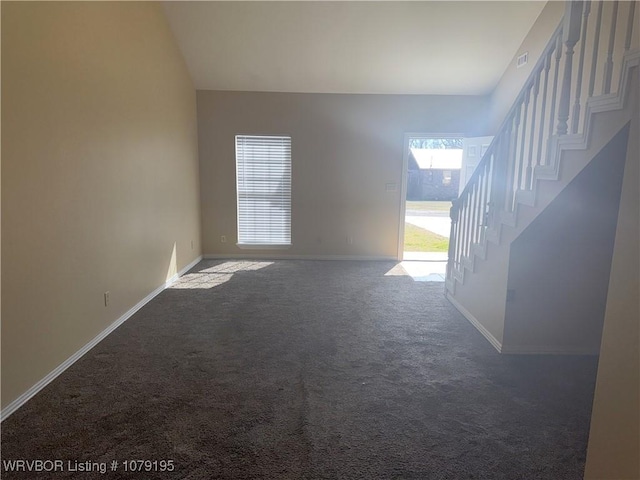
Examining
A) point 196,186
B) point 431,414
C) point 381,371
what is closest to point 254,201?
point 196,186

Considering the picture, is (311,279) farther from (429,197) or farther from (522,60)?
(429,197)

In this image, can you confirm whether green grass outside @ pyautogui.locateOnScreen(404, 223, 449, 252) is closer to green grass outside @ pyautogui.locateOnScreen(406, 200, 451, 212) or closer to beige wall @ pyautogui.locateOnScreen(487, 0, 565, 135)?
beige wall @ pyautogui.locateOnScreen(487, 0, 565, 135)

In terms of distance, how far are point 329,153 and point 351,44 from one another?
5.37 ft

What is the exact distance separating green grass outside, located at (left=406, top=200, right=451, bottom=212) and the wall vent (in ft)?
24.1

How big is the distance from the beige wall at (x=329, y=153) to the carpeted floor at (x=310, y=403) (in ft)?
8.92

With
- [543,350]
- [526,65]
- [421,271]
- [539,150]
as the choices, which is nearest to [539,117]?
[539,150]

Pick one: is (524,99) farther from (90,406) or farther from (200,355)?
(90,406)

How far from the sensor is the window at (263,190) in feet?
20.6

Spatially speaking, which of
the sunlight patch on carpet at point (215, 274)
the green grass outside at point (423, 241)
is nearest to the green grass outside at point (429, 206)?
the green grass outside at point (423, 241)

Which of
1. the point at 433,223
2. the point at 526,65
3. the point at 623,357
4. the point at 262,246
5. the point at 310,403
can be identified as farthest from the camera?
the point at 433,223

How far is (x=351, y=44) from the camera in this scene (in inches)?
203

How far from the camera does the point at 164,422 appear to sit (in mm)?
2172

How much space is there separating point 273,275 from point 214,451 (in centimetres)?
353

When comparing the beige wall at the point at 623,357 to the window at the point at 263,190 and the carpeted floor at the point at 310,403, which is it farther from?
the window at the point at 263,190
